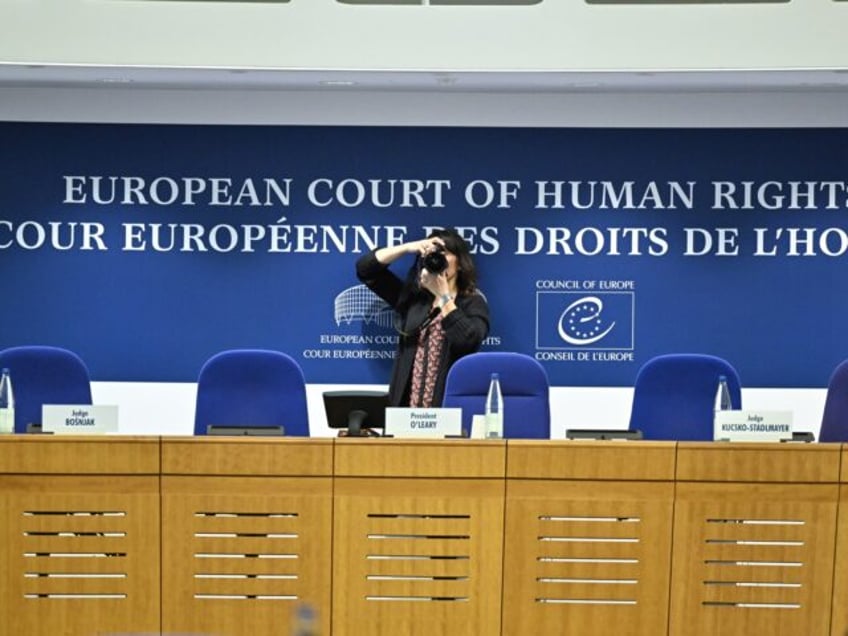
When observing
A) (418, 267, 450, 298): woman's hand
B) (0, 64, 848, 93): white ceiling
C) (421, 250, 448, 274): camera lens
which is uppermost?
(0, 64, 848, 93): white ceiling

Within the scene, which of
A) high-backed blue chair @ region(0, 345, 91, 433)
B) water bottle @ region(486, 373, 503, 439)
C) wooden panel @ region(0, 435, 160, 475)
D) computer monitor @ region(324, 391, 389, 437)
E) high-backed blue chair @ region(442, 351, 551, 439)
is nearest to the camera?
wooden panel @ region(0, 435, 160, 475)

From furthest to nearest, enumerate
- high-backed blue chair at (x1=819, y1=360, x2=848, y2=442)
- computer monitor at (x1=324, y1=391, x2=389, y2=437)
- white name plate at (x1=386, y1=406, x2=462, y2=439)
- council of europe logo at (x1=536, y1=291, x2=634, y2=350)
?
council of europe logo at (x1=536, y1=291, x2=634, y2=350)
computer monitor at (x1=324, y1=391, x2=389, y2=437)
high-backed blue chair at (x1=819, y1=360, x2=848, y2=442)
white name plate at (x1=386, y1=406, x2=462, y2=439)

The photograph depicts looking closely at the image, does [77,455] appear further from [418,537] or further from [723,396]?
[723,396]

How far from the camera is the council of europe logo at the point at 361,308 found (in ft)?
25.2

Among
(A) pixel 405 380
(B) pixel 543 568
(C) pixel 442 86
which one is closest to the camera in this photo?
(B) pixel 543 568

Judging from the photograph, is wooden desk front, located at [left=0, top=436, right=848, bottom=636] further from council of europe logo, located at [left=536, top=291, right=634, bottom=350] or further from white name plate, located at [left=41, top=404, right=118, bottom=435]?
council of europe logo, located at [left=536, top=291, right=634, bottom=350]

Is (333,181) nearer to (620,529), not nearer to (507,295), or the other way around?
(507,295)

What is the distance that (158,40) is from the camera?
270 inches

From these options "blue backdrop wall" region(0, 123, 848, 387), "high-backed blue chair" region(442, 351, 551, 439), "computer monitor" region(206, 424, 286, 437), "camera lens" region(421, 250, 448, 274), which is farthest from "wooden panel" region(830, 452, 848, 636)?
"blue backdrop wall" region(0, 123, 848, 387)

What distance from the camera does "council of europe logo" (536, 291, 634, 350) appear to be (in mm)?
7617

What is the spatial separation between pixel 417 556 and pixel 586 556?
23.9 inches

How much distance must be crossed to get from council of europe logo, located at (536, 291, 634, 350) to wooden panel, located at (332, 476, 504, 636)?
296cm

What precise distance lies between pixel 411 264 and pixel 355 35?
4.66ft

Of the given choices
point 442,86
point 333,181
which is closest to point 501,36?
point 442,86
